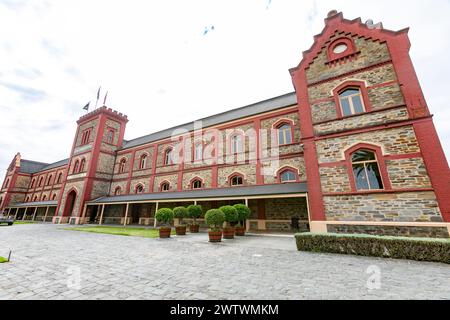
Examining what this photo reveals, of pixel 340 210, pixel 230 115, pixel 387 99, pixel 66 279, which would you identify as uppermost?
pixel 230 115

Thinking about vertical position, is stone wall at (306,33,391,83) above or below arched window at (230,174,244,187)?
above

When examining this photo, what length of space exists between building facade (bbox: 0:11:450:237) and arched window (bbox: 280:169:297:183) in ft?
0.25

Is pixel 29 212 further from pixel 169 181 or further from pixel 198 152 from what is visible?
pixel 198 152

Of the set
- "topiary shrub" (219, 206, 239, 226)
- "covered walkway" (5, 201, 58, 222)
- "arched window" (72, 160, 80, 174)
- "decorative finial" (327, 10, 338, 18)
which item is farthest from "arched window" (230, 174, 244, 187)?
"covered walkway" (5, 201, 58, 222)

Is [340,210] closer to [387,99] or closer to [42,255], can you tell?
[387,99]

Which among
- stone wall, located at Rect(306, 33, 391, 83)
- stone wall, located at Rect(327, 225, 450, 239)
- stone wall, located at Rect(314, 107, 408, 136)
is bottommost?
stone wall, located at Rect(327, 225, 450, 239)

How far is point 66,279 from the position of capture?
14.1 feet

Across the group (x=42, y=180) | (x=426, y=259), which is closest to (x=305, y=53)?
(x=426, y=259)

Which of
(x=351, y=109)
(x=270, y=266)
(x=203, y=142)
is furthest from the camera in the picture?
(x=203, y=142)

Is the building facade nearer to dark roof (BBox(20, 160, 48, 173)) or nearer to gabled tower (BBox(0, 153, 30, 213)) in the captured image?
gabled tower (BBox(0, 153, 30, 213))

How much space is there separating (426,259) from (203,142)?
17022 mm

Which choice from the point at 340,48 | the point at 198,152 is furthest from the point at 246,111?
the point at 340,48

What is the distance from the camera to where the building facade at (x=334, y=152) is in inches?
340

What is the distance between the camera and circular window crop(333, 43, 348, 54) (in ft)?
39.5
